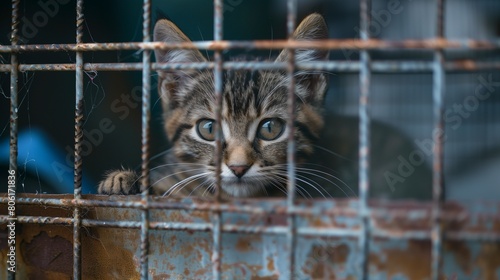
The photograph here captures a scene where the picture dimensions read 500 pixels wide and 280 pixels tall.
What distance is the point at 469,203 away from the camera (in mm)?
1006

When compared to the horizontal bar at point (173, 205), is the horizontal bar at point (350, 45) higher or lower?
higher

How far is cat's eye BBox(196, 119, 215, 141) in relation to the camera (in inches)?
81.1

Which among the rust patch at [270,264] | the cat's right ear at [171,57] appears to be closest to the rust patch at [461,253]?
the rust patch at [270,264]

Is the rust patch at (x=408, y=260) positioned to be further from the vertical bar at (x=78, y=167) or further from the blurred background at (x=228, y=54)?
the blurred background at (x=228, y=54)

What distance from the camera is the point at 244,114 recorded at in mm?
2025

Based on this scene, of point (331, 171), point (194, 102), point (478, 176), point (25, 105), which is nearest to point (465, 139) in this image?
point (478, 176)

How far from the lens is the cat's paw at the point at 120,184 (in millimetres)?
1734

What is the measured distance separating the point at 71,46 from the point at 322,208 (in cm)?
73

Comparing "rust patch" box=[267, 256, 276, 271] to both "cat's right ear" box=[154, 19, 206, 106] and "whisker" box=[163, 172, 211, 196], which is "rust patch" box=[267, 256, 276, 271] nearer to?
"whisker" box=[163, 172, 211, 196]

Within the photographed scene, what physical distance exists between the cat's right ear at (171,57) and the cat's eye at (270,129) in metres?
0.40

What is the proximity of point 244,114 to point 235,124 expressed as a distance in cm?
7

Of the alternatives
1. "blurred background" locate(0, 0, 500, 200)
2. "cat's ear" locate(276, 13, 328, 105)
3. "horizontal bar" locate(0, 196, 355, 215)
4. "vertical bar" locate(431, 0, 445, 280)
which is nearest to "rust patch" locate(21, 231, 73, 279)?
"horizontal bar" locate(0, 196, 355, 215)

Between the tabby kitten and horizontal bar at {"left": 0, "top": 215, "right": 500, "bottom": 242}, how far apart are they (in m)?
0.50

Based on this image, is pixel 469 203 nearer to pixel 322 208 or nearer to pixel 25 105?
pixel 322 208
